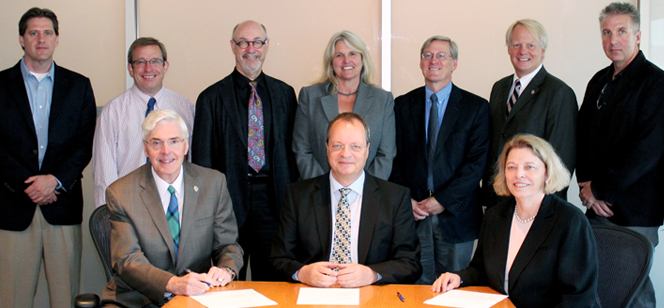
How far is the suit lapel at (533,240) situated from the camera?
229cm

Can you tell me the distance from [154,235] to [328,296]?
2.96ft

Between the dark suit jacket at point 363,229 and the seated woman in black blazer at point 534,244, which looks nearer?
the seated woman in black blazer at point 534,244

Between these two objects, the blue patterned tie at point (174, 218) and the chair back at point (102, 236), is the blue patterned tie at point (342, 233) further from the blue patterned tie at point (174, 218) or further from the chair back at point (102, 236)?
the chair back at point (102, 236)

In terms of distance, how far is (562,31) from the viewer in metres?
4.61

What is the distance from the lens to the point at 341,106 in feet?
12.1

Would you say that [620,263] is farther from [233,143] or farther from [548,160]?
[233,143]

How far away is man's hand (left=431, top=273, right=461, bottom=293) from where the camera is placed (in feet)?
7.49

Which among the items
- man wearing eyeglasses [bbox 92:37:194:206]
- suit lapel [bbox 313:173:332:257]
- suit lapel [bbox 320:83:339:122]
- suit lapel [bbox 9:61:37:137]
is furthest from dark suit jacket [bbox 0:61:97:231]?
suit lapel [bbox 313:173:332:257]

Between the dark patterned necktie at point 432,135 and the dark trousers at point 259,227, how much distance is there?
1.01 meters

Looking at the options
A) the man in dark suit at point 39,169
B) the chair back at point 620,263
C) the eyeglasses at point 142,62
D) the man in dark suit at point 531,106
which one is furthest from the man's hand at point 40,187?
the chair back at point 620,263

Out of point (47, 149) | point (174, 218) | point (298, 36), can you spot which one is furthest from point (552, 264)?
point (47, 149)

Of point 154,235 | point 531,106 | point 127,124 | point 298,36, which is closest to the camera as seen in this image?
point 154,235

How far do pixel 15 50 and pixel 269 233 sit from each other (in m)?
3.02

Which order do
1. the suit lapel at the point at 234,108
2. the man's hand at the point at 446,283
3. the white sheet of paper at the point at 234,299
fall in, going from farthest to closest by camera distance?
the suit lapel at the point at 234,108 → the man's hand at the point at 446,283 → the white sheet of paper at the point at 234,299
